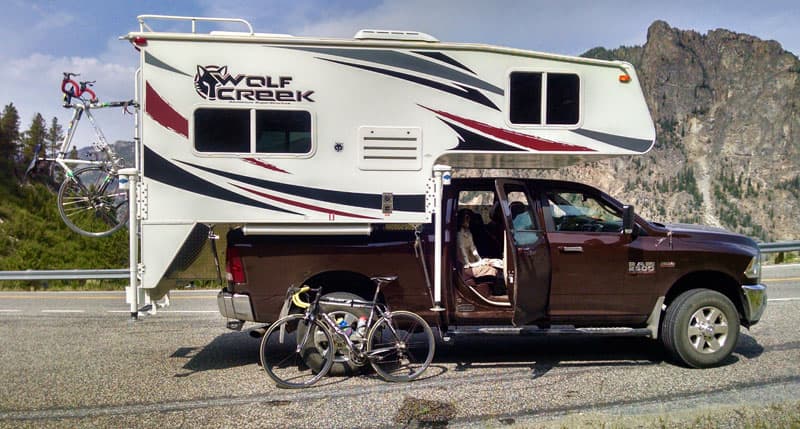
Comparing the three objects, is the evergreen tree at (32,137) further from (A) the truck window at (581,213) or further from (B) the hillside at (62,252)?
(A) the truck window at (581,213)

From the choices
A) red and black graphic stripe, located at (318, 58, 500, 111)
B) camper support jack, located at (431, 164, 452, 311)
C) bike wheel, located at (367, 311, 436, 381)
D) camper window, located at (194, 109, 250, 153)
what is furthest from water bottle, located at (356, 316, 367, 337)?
red and black graphic stripe, located at (318, 58, 500, 111)

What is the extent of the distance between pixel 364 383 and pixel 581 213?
287 centimetres

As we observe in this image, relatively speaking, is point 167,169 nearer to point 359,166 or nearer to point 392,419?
point 359,166

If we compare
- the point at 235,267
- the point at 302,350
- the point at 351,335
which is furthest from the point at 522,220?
the point at 235,267

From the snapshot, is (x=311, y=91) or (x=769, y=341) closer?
(x=311, y=91)

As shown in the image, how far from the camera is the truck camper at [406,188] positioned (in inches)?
249

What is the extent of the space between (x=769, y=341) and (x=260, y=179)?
20.7 ft

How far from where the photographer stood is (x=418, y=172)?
6527 millimetres

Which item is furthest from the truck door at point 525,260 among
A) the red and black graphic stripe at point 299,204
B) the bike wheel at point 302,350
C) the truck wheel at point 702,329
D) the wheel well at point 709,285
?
the bike wheel at point 302,350

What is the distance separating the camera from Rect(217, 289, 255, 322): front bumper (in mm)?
6438

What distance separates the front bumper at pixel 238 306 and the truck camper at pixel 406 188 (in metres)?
0.02

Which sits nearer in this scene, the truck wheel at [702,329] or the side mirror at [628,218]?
the side mirror at [628,218]

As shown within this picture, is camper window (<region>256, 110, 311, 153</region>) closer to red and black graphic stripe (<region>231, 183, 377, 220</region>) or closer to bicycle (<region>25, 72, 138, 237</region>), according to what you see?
red and black graphic stripe (<region>231, 183, 377, 220</region>)

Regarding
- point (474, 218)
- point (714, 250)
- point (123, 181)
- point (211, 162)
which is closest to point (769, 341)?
point (714, 250)
